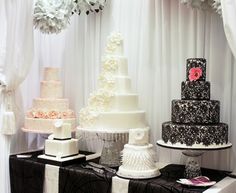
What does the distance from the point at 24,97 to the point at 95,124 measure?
81 centimetres

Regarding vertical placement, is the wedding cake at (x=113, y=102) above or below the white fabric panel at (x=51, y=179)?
above

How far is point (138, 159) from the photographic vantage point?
1524mm

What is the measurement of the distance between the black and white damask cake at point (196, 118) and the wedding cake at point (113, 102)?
0.82 ft

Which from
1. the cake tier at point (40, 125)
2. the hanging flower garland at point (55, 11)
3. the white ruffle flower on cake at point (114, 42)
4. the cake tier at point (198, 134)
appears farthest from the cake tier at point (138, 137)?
the hanging flower garland at point (55, 11)

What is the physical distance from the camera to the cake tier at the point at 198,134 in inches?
56.9

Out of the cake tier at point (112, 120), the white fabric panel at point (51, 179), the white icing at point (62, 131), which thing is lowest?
the white fabric panel at point (51, 179)

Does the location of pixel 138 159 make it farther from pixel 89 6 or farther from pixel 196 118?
pixel 89 6

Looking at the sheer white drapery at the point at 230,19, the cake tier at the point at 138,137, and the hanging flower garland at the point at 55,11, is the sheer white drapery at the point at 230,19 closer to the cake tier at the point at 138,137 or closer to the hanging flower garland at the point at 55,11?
the cake tier at the point at 138,137

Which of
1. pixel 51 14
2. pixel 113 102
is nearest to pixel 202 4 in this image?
pixel 113 102

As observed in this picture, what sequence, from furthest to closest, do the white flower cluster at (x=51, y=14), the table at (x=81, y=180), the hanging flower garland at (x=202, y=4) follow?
the white flower cluster at (x=51, y=14), the hanging flower garland at (x=202, y=4), the table at (x=81, y=180)

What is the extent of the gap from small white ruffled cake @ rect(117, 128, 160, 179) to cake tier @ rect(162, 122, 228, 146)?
4.9 inches

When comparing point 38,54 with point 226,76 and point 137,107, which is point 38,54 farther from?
point 226,76

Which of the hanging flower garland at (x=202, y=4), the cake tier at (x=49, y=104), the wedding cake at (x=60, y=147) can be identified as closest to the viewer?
the hanging flower garland at (x=202, y=4)

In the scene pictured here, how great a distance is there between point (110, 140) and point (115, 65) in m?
0.38
